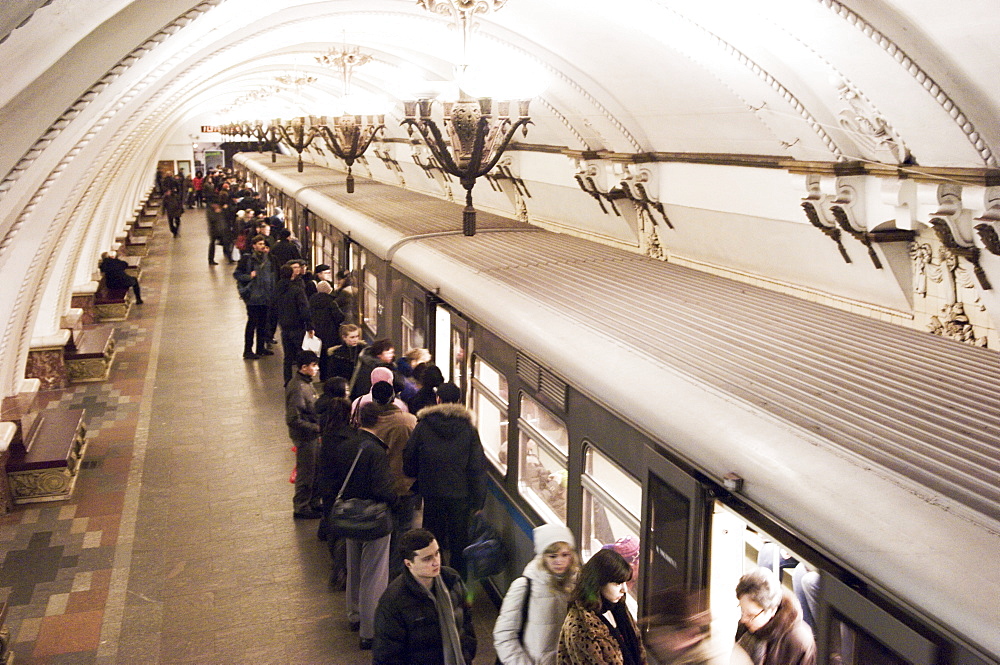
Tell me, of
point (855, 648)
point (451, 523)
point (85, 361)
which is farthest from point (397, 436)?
point (85, 361)

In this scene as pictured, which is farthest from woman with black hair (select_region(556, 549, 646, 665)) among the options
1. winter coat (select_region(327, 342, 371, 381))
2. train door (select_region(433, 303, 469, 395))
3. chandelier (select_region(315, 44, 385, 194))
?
chandelier (select_region(315, 44, 385, 194))

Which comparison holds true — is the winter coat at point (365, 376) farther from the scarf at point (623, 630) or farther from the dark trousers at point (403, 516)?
the scarf at point (623, 630)

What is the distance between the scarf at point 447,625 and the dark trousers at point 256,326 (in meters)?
9.52

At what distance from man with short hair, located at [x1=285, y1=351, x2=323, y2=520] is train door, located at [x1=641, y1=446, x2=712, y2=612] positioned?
3.70 meters

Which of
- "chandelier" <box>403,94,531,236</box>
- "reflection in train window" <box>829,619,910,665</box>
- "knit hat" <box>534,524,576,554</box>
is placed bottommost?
"knit hat" <box>534,524,576,554</box>

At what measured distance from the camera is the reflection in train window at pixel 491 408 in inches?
230

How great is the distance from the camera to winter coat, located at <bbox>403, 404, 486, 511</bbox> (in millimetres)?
5645

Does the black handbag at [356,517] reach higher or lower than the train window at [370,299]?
lower

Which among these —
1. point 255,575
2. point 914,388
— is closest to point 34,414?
point 255,575

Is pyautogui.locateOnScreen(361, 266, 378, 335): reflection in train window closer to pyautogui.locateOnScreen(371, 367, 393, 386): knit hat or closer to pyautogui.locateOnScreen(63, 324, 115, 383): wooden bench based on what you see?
pyautogui.locateOnScreen(371, 367, 393, 386): knit hat

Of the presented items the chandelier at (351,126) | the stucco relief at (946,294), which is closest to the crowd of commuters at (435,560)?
the stucco relief at (946,294)

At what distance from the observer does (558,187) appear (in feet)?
39.4

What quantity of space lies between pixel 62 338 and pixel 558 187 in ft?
22.2

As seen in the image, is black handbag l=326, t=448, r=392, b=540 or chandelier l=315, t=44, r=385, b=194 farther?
chandelier l=315, t=44, r=385, b=194
